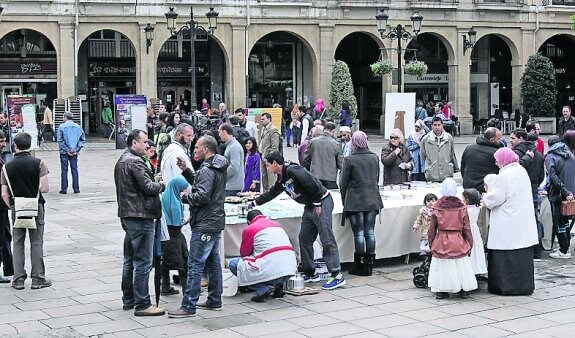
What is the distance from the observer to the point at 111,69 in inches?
1583

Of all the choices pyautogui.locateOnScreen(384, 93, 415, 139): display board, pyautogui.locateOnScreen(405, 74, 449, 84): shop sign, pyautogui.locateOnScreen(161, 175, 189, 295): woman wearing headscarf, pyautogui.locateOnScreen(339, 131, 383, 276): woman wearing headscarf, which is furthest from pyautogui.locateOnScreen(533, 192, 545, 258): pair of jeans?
pyautogui.locateOnScreen(405, 74, 449, 84): shop sign

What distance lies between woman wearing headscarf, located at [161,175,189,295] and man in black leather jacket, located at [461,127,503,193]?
161 inches

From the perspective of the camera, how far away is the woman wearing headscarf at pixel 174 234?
34.1 ft

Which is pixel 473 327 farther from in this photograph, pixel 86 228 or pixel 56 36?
pixel 56 36

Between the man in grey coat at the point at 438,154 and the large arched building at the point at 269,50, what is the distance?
2359cm

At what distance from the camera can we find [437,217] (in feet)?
34.1

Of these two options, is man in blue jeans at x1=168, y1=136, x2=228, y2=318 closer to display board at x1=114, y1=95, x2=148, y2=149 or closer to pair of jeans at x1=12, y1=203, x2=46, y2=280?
pair of jeans at x1=12, y1=203, x2=46, y2=280

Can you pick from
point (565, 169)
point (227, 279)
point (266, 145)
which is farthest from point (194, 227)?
point (266, 145)

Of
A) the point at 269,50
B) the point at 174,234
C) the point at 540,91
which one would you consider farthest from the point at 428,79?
the point at 174,234

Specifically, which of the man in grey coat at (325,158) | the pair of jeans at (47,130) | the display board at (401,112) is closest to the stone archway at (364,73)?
the pair of jeans at (47,130)

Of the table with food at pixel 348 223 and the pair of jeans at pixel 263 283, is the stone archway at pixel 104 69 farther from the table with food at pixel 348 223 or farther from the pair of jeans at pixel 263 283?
the pair of jeans at pixel 263 283

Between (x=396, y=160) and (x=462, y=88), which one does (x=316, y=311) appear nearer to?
(x=396, y=160)

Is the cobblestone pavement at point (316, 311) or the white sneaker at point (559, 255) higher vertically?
the white sneaker at point (559, 255)

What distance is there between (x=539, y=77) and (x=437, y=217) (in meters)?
32.2
